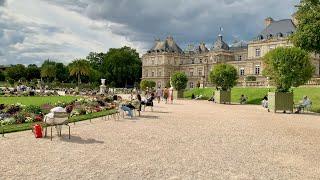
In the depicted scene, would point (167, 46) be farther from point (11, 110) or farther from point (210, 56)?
point (11, 110)

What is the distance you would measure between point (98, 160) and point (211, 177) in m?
2.74

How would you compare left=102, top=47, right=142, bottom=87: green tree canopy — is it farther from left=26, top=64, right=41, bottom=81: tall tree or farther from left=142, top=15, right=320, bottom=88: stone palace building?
left=26, top=64, right=41, bottom=81: tall tree

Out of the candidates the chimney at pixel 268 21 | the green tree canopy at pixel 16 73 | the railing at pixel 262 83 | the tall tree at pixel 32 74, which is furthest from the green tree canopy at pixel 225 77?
the tall tree at pixel 32 74

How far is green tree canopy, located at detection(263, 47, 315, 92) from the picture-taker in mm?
26516

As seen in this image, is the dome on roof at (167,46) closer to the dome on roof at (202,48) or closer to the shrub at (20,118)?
the dome on roof at (202,48)

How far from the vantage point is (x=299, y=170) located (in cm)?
849

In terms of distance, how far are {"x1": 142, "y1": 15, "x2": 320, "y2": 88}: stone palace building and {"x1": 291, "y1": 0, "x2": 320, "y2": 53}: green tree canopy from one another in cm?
4513

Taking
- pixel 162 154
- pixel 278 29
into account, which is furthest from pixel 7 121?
pixel 278 29

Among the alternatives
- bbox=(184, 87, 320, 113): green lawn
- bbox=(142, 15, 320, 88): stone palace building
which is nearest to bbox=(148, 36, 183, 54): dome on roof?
bbox=(142, 15, 320, 88): stone palace building

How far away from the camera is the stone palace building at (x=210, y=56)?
76.1 meters

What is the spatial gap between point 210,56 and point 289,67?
221ft

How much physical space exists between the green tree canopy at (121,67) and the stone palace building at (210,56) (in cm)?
301

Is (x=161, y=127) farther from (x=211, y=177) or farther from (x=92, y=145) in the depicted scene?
(x=211, y=177)

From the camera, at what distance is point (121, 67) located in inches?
3912
